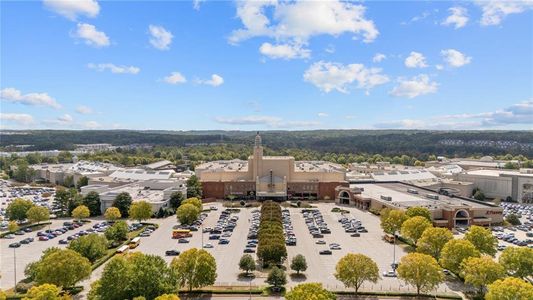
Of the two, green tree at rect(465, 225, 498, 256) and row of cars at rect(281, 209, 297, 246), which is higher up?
green tree at rect(465, 225, 498, 256)

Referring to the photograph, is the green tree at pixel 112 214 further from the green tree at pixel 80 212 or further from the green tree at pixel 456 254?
the green tree at pixel 456 254

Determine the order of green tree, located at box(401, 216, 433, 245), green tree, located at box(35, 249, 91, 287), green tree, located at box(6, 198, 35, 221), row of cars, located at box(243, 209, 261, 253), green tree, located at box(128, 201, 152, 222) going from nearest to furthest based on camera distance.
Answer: green tree, located at box(35, 249, 91, 287) < green tree, located at box(401, 216, 433, 245) < row of cars, located at box(243, 209, 261, 253) < green tree, located at box(128, 201, 152, 222) < green tree, located at box(6, 198, 35, 221)

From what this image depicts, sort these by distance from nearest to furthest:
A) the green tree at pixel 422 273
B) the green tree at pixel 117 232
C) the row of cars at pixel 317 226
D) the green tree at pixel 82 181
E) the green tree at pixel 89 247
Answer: the green tree at pixel 422 273, the green tree at pixel 89 247, the row of cars at pixel 317 226, the green tree at pixel 117 232, the green tree at pixel 82 181

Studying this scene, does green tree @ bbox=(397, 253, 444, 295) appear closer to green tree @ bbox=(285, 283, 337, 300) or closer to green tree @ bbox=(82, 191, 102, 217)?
green tree @ bbox=(285, 283, 337, 300)

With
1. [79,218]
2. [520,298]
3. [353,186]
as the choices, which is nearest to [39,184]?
[79,218]

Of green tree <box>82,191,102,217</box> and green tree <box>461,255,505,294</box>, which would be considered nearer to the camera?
green tree <box>461,255,505,294</box>

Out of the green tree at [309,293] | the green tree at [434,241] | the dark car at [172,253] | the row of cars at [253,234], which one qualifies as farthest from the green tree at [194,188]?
the green tree at [309,293]

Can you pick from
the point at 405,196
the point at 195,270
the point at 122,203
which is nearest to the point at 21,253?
the point at 122,203

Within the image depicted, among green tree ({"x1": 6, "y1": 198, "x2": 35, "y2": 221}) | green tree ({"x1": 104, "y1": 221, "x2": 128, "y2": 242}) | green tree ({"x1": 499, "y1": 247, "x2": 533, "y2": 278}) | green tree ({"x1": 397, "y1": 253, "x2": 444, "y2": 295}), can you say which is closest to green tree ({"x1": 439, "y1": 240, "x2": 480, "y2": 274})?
green tree ({"x1": 499, "y1": 247, "x2": 533, "y2": 278})
